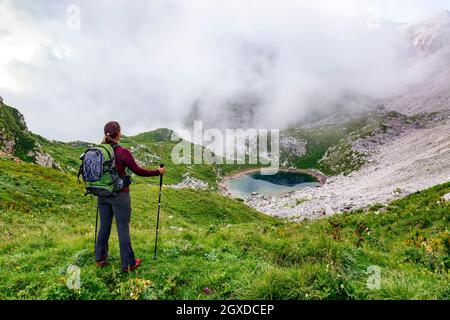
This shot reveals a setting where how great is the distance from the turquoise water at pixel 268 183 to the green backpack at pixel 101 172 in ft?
414

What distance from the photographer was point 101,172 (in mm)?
8234

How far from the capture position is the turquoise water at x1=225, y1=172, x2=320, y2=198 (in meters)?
144

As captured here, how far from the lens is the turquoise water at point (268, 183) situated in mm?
144000

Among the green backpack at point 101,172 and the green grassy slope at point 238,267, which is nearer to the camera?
the green grassy slope at point 238,267

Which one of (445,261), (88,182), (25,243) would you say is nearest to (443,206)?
(445,261)

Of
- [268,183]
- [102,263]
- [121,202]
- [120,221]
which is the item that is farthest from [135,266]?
[268,183]

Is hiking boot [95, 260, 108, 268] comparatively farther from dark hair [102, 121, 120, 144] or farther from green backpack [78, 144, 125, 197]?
dark hair [102, 121, 120, 144]

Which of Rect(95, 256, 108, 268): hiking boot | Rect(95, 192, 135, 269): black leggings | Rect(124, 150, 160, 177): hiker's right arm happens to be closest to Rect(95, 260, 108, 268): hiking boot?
Rect(95, 256, 108, 268): hiking boot

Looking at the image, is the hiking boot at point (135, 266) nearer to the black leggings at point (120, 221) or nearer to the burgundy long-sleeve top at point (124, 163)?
the black leggings at point (120, 221)

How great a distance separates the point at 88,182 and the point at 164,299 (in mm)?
3715

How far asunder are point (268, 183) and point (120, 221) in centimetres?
15970

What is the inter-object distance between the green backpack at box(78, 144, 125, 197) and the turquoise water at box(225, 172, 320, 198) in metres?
126

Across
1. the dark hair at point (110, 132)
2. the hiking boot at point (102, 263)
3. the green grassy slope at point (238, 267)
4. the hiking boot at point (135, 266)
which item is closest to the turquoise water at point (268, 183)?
the green grassy slope at point (238, 267)

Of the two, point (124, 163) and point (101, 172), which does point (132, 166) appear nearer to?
point (124, 163)
